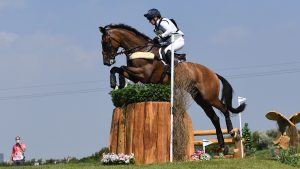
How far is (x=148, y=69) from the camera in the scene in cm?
1214

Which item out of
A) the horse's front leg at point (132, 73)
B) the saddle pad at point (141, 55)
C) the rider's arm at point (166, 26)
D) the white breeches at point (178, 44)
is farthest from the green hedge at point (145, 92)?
the rider's arm at point (166, 26)

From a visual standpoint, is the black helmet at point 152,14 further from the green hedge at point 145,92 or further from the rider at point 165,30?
the green hedge at point 145,92

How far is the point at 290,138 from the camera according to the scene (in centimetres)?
1401

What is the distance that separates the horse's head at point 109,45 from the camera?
40.3 ft

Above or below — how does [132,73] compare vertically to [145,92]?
above

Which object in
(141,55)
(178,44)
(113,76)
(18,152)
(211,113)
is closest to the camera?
(113,76)

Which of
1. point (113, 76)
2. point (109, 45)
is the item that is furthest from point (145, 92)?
point (109, 45)

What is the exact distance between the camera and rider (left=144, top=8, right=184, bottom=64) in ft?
40.3

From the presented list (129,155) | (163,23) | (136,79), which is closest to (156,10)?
(163,23)

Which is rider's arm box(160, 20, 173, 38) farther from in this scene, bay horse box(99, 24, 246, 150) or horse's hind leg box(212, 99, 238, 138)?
horse's hind leg box(212, 99, 238, 138)

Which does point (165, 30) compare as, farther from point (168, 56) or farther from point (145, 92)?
point (145, 92)

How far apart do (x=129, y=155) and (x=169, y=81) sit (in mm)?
1719

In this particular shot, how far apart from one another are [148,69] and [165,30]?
879 millimetres

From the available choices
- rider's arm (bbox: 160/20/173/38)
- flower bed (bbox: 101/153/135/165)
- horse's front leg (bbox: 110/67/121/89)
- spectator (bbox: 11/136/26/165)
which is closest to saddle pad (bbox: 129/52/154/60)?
horse's front leg (bbox: 110/67/121/89)
